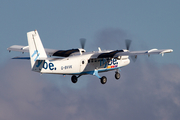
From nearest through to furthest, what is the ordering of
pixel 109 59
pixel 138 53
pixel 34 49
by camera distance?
pixel 34 49
pixel 138 53
pixel 109 59

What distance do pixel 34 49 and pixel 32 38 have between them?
46.6 inches

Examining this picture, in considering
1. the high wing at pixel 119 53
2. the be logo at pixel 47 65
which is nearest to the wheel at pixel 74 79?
the high wing at pixel 119 53

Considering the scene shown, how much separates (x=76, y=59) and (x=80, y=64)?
0.86 m

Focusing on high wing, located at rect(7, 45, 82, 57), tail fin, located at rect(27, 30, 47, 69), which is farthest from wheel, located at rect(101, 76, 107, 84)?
tail fin, located at rect(27, 30, 47, 69)

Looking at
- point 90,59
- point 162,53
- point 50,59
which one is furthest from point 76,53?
point 162,53

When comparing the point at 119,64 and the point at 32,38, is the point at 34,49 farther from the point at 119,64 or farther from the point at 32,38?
the point at 119,64

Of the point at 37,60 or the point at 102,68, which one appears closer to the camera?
the point at 37,60

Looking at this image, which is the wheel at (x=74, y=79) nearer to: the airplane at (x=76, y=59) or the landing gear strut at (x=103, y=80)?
the airplane at (x=76, y=59)

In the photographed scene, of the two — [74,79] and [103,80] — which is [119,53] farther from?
[74,79]

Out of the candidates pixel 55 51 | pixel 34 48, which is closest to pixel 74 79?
pixel 55 51

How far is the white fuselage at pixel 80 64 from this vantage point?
46.2 m

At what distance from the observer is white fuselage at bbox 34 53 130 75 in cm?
4622

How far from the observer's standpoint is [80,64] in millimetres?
49188

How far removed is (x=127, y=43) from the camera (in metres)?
53.8
